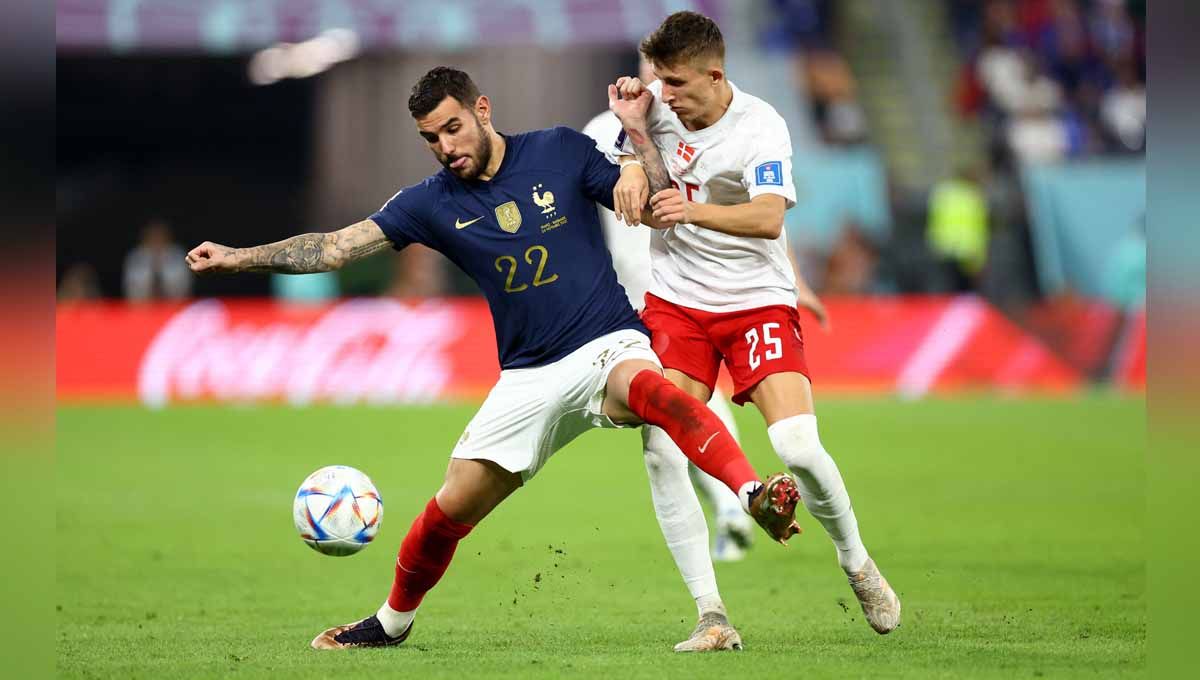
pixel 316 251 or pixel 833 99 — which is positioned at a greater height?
pixel 833 99

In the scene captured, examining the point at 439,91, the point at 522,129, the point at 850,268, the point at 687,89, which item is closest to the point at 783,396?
the point at 687,89

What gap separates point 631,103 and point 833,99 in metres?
19.8

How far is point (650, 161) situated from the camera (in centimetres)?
581

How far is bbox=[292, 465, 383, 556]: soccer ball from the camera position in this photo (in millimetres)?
5738

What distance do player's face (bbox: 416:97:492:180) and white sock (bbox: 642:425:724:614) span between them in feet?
3.82

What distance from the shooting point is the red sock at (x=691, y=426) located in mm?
5125

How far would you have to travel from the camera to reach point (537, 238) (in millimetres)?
5730

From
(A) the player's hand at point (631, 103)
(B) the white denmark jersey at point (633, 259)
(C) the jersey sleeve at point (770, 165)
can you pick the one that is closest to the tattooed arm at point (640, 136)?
(A) the player's hand at point (631, 103)

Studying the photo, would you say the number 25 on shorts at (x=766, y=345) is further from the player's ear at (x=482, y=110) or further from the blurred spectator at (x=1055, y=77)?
the blurred spectator at (x=1055, y=77)

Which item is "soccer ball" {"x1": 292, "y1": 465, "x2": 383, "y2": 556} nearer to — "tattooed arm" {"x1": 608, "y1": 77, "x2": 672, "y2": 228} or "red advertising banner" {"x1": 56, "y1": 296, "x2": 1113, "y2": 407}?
"tattooed arm" {"x1": 608, "y1": 77, "x2": 672, "y2": 228}

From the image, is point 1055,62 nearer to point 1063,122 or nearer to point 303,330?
point 1063,122

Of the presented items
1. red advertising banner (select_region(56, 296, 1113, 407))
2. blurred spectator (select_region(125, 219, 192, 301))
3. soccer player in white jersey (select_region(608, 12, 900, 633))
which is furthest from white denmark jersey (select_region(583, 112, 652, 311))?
blurred spectator (select_region(125, 219, 192, 301))

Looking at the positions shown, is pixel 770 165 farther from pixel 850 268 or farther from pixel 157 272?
pixel 157 272

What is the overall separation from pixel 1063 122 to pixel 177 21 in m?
13.7
